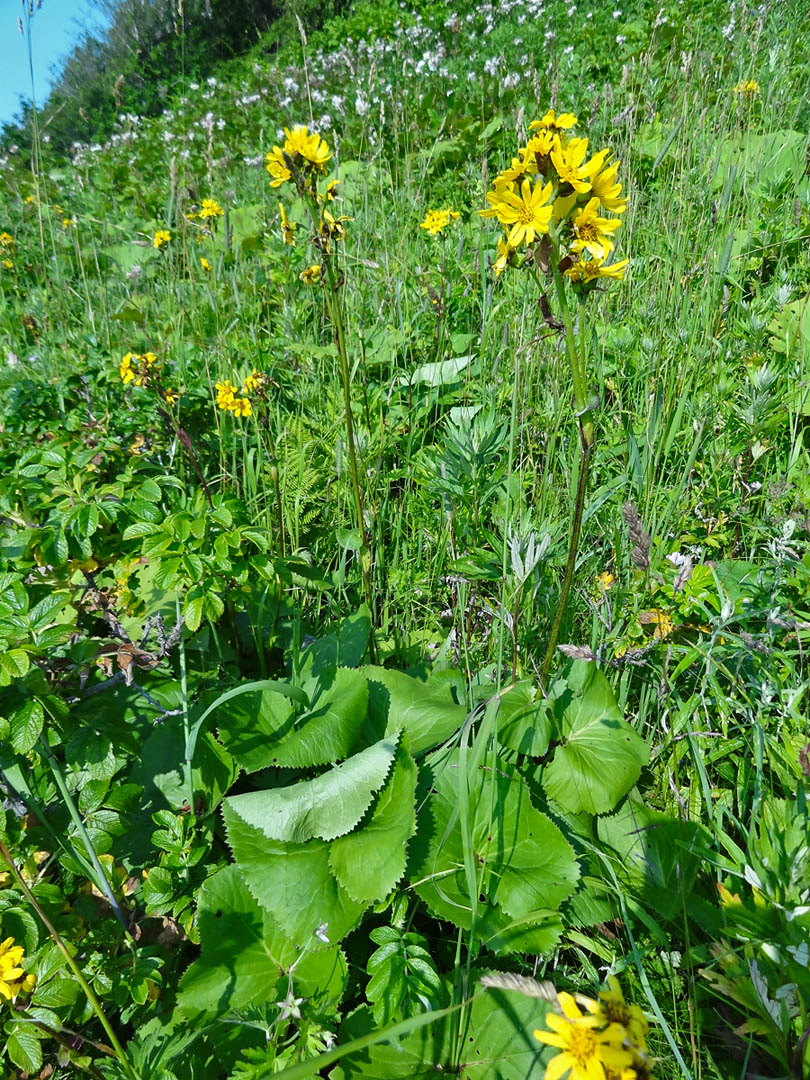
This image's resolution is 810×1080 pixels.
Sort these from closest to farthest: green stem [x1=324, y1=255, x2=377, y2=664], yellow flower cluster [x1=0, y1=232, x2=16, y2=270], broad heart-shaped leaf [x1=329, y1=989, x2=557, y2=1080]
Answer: broad heart-shaped leaf [x1=329, y1=989, x2=557, y2=1080] → green stem [x1=324, y1=255, x2=377, y2=664] → yellow flower cluster [x1=0, y1=232, x2=16, y2=270]

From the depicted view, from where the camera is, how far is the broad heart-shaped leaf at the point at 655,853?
1.18 metres

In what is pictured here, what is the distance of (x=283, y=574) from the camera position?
1502 millimetres

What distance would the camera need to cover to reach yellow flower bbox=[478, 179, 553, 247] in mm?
1088

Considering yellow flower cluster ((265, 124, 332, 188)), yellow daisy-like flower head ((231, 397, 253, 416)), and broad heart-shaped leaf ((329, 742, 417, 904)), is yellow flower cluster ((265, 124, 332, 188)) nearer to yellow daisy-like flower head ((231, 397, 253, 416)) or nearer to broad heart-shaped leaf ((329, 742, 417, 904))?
yellow daisy-like flower head ((231, 397, 253, 416))

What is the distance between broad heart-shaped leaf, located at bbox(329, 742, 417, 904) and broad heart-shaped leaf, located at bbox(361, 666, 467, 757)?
0.32 feet

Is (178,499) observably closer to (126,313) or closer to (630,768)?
(630,768)

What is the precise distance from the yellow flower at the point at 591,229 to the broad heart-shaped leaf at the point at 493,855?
965 millimetres

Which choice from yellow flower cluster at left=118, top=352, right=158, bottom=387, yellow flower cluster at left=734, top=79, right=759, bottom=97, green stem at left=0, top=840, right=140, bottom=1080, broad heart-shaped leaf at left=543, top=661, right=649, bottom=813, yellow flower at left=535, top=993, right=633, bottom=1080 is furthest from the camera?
yellow flower cluster at left=734, top=79, right=759, bottom=97

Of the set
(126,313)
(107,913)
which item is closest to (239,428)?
(126,313)

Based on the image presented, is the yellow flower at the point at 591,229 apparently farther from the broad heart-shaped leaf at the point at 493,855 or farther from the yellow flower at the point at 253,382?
the yellow flower at the point at 253,382

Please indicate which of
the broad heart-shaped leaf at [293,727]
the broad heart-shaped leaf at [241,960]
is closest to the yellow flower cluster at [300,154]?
the broad heart-shaped leaf at [293,727]

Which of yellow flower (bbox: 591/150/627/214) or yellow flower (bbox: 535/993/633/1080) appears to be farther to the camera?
yellow flower (bbox: 591/150/627/214)

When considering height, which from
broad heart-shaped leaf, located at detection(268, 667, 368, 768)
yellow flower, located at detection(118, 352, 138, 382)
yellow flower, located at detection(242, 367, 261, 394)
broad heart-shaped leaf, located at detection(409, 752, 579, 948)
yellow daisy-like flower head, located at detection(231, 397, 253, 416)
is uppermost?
yellow flower, located at detection(118, 352, 138, 382)

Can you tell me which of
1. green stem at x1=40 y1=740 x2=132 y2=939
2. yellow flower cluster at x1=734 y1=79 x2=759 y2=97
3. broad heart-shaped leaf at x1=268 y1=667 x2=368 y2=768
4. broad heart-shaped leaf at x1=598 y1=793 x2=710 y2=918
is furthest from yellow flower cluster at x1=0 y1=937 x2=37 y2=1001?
yellow flower cluster at x1=734 y1=79 x2=759 y2=97
